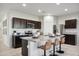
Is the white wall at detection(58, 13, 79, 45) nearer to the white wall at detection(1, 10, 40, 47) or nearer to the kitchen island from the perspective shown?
the kitchen island

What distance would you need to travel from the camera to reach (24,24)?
204cm

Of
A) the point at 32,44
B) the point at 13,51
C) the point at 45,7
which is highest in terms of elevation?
the point at 45,7

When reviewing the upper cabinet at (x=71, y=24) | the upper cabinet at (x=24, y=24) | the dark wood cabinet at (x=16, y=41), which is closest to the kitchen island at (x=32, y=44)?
the dark wood cabinet at (x=16, y=41)

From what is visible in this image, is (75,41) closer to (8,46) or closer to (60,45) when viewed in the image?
(60,45)

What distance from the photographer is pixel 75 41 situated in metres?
2.01

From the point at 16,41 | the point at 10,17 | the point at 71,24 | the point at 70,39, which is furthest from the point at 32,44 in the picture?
the point at 71,24

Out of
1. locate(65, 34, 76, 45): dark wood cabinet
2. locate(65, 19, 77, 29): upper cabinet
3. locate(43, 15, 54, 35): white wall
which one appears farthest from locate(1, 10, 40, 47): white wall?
locate(65, 34, 76, 45): dark wood cabinet

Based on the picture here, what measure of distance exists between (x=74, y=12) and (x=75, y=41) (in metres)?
0.63

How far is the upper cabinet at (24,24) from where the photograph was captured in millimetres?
1949

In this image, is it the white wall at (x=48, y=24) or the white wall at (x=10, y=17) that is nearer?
the white wall at (x=10, y=17)

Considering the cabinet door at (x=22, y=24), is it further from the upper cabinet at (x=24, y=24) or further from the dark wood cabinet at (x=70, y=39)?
the dark wood cabinet at (x=70, y=39)

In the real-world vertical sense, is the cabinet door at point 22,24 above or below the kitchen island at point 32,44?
above

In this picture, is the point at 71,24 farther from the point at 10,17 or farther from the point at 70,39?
the point at 10,17

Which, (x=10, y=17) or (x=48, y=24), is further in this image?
(x=48, y=24)
